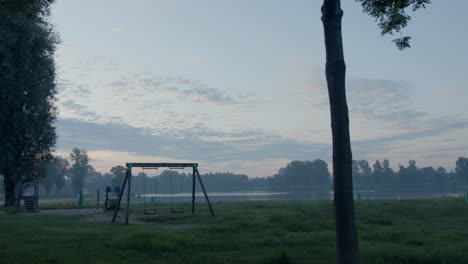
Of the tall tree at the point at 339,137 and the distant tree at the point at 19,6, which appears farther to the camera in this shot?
the distant tree at the point at 19,6

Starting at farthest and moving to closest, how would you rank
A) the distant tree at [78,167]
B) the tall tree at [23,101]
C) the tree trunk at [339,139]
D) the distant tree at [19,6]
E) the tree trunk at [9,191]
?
the distant tree at [78,167]
the tree trunk at [9,191]
the tall tree at [23,101]
the distant tree at [19,6]
the tree trunk at [339,139]

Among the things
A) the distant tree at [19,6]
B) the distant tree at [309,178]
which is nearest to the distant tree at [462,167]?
the distant tree at [309,178]

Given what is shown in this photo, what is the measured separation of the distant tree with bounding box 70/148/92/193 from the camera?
126125 millimetres

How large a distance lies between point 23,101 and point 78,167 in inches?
4097

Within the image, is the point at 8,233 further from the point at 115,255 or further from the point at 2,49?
the point at 2,49

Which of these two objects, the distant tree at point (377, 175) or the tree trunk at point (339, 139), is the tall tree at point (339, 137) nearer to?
the tree trunk at point (339, 139)

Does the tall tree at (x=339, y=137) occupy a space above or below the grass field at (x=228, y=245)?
above

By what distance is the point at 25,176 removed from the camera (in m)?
29.6

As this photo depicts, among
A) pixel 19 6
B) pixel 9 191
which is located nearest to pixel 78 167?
pixel 9 191

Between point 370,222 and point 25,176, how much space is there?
23934mm

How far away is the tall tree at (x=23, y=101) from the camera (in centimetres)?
2811

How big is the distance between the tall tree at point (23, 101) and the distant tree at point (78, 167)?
10083cm

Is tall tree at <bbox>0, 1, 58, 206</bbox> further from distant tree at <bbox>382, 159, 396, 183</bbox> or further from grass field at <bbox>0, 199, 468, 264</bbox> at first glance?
distant tree at <bbox>382, 159, 396, 183</bbox>

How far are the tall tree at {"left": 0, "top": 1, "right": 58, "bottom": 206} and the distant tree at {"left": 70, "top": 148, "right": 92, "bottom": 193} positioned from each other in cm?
10083
